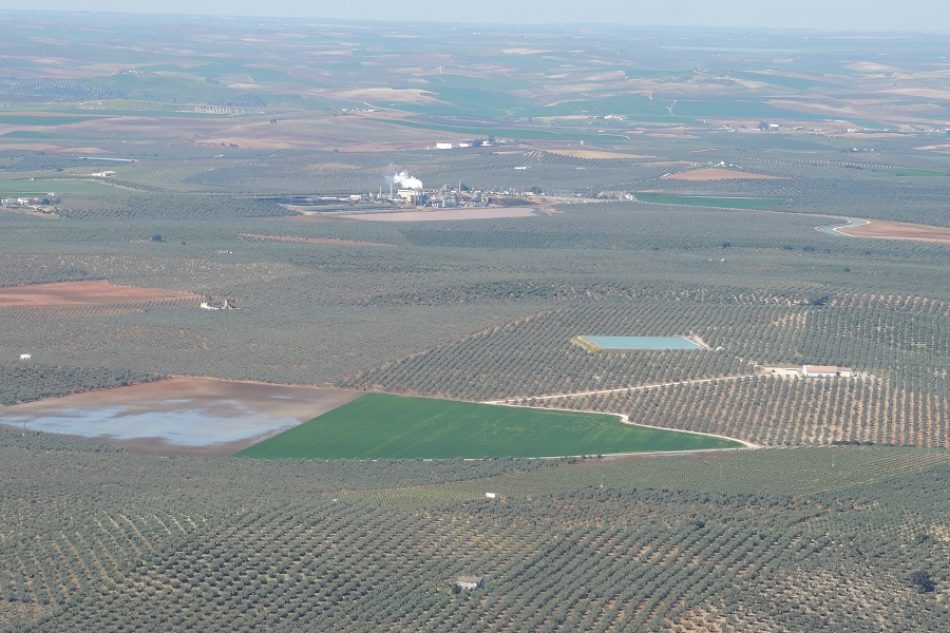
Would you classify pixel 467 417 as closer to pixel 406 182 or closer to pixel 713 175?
pixel 406 182

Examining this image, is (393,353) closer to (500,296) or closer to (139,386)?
(139,386)

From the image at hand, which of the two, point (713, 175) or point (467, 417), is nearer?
point (467, 417)

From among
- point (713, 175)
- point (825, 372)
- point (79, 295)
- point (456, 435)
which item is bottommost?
point (713, 175)

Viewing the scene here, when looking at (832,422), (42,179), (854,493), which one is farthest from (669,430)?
(42,179)

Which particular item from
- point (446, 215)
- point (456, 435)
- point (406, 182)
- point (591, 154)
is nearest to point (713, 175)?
point (591, 154)

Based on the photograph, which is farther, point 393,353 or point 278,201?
point 278,201
